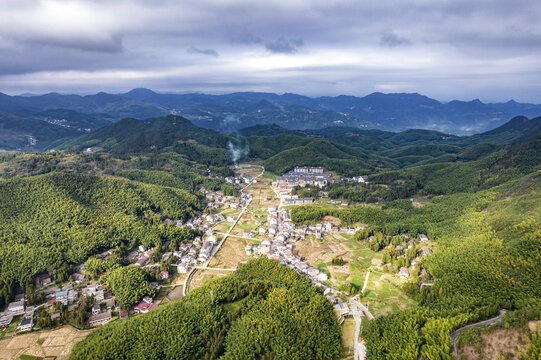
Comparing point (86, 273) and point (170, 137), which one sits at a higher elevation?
point (170, 137)

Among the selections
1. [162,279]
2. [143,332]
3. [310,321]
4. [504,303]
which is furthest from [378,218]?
[143,332]

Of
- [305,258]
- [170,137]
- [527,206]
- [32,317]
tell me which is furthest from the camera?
[170,137]

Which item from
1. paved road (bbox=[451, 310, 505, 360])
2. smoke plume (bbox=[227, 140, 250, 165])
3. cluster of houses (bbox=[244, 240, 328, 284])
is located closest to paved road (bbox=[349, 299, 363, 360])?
cluster of houses (bbox=[244, 240, 328, 284])

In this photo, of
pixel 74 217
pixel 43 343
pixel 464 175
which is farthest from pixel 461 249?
pixel 74 217

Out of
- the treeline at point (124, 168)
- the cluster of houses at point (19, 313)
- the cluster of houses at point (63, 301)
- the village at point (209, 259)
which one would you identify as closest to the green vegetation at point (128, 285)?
the village at point (209, 259)

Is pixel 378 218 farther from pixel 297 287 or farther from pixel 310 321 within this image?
pixel 310 321

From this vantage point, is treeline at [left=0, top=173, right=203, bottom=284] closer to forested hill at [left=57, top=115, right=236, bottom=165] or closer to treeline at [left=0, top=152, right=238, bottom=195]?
treeline at [left=0, top=152, right=238, bottom=195]
